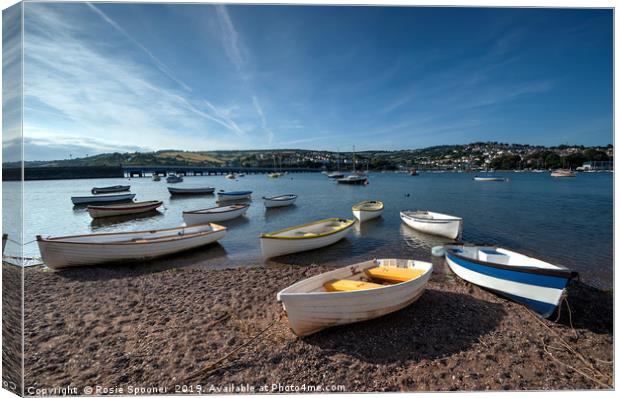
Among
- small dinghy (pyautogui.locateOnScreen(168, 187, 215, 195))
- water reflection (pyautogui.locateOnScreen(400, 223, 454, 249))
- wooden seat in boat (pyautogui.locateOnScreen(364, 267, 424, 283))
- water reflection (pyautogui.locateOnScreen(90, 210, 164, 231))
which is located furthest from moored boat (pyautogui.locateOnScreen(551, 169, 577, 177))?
water reflection (pyautogui.locateOnScreen(90, 210, 164, 231))

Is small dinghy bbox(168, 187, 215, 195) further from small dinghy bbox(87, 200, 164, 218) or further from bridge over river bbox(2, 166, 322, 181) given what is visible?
small dinghy bbox(87, 200, 164, 218)

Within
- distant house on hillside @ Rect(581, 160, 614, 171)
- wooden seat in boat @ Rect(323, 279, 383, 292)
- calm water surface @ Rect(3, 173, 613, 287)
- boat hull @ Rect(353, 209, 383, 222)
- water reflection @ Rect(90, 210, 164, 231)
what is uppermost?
distant house on hillside @ Rect(581, 160, 614, 171)

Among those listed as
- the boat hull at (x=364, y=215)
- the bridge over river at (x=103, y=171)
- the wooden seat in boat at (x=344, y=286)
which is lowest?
the boat hull at (x=364, y=215)

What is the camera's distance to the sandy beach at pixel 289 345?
3057 millimetres

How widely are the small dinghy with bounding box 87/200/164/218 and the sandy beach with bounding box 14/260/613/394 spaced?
13685mm

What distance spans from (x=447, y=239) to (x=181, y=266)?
1036 cm

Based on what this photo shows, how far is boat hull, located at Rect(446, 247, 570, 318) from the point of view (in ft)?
15.2

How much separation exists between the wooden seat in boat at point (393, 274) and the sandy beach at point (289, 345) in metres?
0.52

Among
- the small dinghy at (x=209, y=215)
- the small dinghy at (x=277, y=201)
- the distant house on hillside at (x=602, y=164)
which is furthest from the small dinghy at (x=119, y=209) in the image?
the distant house on hillside at (x=602, y=164)

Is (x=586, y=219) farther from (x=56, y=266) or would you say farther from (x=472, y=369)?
(x=56, y=266)

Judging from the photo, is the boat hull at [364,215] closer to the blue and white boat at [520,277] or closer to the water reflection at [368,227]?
the water reflection at [368,227]

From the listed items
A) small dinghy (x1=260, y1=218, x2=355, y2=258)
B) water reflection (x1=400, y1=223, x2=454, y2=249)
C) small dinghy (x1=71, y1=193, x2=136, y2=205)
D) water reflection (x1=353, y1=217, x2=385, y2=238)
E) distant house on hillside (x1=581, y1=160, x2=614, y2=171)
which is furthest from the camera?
small dinghy (x1=71, y1=193, x2=136, y2=205)

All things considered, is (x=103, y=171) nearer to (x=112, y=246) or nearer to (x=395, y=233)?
(x=112, y=246)

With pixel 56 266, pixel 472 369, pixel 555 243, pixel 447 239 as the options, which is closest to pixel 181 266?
pixel 56 266
